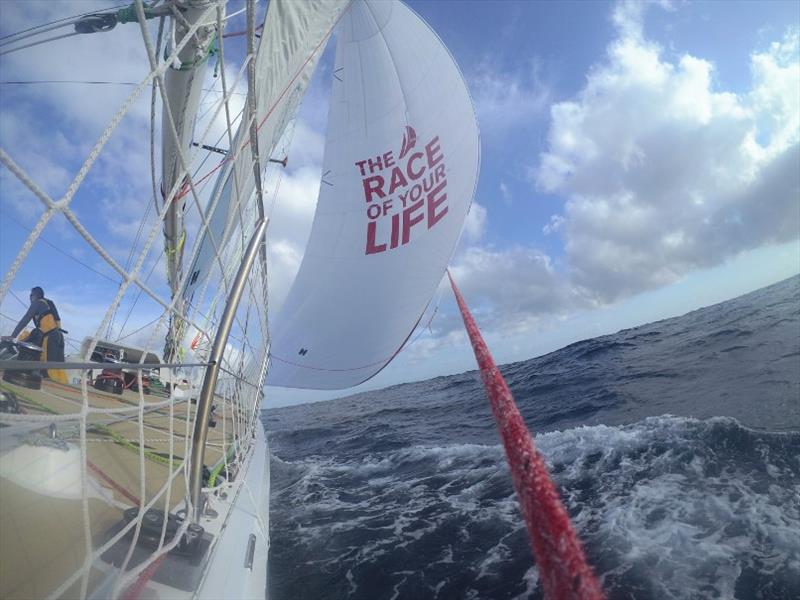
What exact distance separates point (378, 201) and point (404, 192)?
461 mm

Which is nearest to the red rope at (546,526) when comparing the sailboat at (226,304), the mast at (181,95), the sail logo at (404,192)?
the sailboat at (226,304)

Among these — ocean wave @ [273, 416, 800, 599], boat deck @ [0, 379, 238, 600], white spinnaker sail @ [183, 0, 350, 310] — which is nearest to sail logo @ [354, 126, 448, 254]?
white spinnaker sail @ [183, 0, 350, 310]

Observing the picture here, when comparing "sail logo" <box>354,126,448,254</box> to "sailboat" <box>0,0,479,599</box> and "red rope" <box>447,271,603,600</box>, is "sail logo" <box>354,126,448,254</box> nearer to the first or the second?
"sailboat" <box>0,0,479,599</box>

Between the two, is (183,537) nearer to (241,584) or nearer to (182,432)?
(241,584)

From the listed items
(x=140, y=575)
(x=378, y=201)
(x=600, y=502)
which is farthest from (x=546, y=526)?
(x=378, y=201)

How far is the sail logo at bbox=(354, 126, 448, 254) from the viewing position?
4812 mm

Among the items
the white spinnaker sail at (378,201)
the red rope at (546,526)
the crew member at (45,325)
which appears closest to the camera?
the red rope at (546,526)

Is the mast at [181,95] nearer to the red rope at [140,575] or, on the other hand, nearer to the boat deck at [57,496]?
the boat deck at [57,496]

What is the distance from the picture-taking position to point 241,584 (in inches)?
73.1

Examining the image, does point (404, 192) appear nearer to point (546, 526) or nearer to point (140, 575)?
point (140, 575)

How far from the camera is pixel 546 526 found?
0.77 meters

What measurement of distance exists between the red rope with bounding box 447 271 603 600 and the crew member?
17.9ft

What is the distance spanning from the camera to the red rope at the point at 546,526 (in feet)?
2.19

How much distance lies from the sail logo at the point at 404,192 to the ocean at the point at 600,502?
3.36 meters
